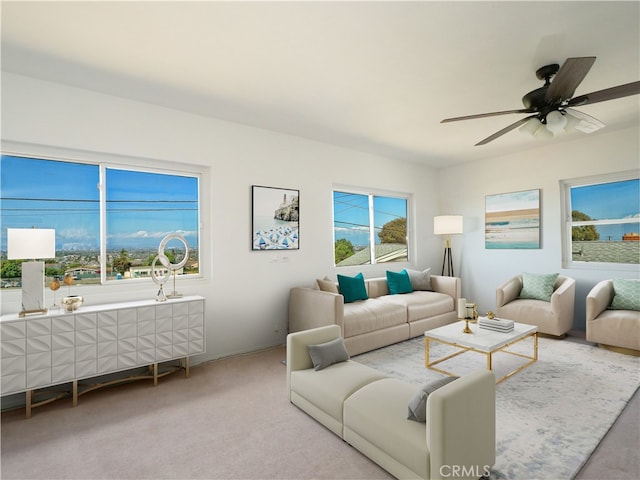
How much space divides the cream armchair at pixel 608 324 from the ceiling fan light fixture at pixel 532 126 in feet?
7.61

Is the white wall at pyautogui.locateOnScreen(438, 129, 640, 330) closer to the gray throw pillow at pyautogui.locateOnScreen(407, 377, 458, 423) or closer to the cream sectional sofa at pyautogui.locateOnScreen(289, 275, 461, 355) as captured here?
the cream sectional sofa at pyautogui.locateOnScreen(289, 275, 461, 355)

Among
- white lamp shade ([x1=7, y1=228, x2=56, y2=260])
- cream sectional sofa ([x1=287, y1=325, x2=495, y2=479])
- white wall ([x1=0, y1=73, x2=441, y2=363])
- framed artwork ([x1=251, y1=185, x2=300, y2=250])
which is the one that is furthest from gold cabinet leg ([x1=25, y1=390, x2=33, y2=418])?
framed artwork ([x1=251, y1=185, x2=300, y2=250])

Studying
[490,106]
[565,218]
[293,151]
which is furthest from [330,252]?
[565,218]

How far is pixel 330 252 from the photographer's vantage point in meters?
4.80

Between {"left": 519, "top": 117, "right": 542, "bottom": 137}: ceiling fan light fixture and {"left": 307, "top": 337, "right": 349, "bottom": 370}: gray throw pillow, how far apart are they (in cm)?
245

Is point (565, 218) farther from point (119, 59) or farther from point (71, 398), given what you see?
point (71, 398)

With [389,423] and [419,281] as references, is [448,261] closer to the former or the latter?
[419,281]

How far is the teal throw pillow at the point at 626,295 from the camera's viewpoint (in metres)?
3.87

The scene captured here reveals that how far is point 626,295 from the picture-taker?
395cm

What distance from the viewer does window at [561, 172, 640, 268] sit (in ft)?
14.5

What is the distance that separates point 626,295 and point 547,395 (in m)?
2.25

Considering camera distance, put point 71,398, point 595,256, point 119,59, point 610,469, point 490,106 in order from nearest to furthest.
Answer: point 610,469, point 119,59, point 71,398, point 490,106, point 595,256

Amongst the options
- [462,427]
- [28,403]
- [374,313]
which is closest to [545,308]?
[374,313]

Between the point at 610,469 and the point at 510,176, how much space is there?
4521mm
